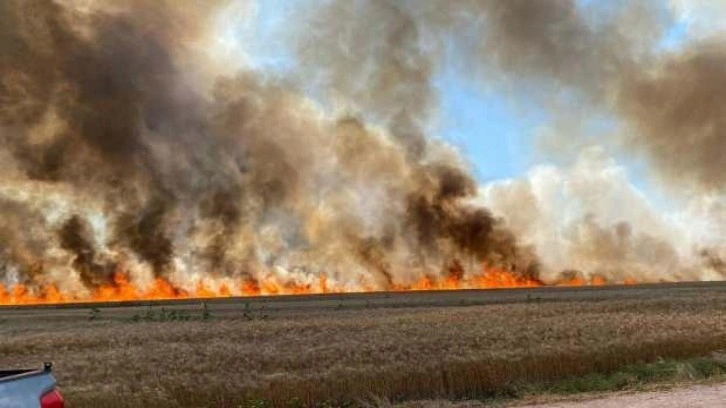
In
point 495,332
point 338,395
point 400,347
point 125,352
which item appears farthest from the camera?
point 495,332

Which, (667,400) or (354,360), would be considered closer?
(667,400)

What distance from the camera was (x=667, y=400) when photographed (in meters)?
15.9

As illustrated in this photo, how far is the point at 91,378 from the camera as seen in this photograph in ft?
70.4

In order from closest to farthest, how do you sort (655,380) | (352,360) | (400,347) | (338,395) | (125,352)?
1. (338,395)
2. (655,380)
3. (352,360)
4. (400,347)
5. (125,352)

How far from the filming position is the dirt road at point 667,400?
15.2 meters

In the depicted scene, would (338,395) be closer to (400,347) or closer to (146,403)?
(146,403)

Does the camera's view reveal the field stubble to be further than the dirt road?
Yes

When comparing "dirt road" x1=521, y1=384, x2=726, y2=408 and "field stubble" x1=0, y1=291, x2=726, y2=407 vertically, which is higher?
"field stubble" x1=0, y1=291, x2=726, y2=407

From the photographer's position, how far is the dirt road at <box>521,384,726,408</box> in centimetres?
1518

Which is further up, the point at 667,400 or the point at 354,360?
the point at 354,360

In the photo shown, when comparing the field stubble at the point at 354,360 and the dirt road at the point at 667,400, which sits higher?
the field stubble at the point at 354,360

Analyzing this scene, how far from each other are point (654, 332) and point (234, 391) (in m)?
18.0

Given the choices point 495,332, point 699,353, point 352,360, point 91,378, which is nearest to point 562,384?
point 352,360

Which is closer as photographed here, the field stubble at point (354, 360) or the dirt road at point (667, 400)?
the dirt road at point (667, 400)
